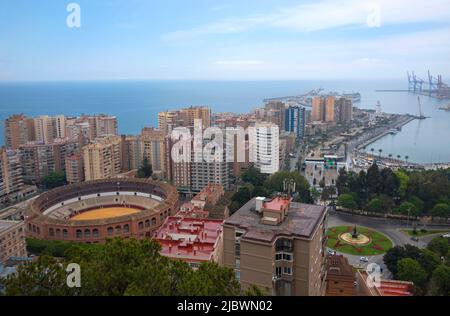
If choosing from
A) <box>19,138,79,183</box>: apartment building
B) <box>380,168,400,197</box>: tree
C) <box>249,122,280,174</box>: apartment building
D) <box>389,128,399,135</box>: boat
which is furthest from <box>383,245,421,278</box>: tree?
<box>389,128,399,135</box>: boat

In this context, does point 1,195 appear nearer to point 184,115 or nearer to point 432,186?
point 184,115

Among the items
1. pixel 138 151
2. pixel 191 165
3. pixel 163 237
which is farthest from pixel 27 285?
pixel 138 151

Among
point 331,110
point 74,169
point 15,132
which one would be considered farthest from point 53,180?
point 331,110

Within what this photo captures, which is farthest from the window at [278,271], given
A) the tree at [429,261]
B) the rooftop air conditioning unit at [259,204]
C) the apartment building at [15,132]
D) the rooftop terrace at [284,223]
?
the apartment building at [15,132]

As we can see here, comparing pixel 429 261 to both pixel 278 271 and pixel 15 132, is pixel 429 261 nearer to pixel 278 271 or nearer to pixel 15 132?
pixel 278 271

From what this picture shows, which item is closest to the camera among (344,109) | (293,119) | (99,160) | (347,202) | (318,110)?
(347,202)
